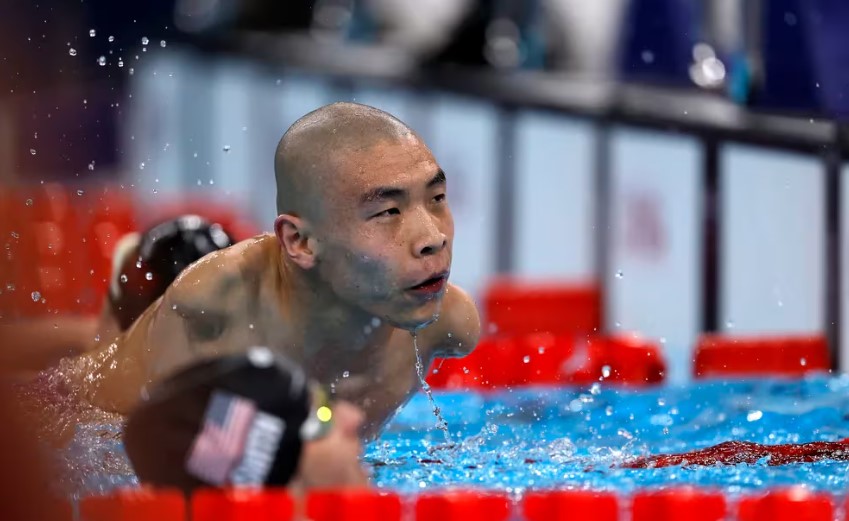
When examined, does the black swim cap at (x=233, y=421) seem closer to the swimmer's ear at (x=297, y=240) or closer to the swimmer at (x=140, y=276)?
the swimmer's ear at (x=297, y=240)

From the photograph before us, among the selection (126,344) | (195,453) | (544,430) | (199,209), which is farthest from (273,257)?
(199,209)

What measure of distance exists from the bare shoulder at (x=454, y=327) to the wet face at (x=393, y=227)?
314mm

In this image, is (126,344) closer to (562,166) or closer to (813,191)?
(813,191)

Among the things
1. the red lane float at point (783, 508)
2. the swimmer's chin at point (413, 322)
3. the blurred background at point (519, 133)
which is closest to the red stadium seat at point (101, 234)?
the blurred background at point (519, 133)

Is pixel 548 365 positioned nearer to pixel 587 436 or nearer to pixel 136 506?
pixel 587 436

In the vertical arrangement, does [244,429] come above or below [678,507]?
above

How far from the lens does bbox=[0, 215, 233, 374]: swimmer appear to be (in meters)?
3.68

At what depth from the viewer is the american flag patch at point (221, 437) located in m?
2.02

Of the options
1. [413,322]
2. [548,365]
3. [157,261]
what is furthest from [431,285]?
[548,365]

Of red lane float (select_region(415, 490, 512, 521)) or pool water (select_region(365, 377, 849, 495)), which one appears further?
pool water (select_region(365, 377, 849, 495))

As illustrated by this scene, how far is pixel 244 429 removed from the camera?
2031mm

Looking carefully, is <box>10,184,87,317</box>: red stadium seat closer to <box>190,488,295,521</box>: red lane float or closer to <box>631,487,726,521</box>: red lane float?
<box>190,488,295,521</box>: red lane float

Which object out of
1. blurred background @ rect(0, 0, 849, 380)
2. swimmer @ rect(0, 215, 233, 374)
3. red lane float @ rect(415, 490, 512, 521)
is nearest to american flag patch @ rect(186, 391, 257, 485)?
red lane float @ rect(415, 490, 512, 521)

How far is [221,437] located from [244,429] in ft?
0.14
